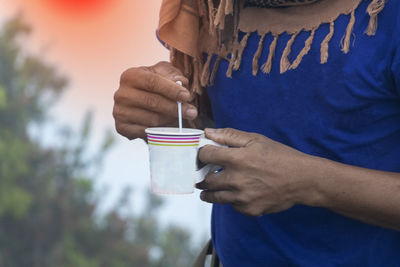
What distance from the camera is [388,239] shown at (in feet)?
4.17

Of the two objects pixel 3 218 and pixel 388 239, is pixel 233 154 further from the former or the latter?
pixel 3 218

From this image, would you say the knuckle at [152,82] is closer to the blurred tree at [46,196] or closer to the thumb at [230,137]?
the thumb at [230,137]

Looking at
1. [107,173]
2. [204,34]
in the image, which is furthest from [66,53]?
[204,34]

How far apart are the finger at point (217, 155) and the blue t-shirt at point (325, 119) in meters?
0.24

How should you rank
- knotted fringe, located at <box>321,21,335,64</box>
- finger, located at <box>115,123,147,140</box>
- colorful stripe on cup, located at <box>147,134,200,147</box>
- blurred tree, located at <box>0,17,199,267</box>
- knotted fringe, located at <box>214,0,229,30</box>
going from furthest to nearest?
blurred tree, located at <box>0,17,199,267</box> < finger, located at <box>115,123,147,140</box> < knotted fringe, located at <box>214,0,229,30</box> < knotted fringe, located at <box>321,21,335,64</box> < colorful stripe on cup, located at <box>147,134,200,147</box>

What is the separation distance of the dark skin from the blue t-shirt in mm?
88

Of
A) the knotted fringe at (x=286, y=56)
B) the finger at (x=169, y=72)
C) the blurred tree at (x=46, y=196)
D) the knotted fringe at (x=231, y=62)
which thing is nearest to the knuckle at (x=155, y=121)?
the finger at (x=169, y=72)

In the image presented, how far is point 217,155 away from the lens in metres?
1.11

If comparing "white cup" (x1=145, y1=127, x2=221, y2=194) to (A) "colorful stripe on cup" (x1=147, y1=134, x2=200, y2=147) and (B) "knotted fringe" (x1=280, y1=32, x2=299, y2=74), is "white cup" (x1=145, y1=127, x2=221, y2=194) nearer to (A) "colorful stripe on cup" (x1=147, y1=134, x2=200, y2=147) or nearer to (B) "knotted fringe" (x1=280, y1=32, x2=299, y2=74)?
(A) "colorful stripe on cup" (x1=147, y1=134, x2=200, y2=147)

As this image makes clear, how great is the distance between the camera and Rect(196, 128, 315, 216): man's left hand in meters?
1.11

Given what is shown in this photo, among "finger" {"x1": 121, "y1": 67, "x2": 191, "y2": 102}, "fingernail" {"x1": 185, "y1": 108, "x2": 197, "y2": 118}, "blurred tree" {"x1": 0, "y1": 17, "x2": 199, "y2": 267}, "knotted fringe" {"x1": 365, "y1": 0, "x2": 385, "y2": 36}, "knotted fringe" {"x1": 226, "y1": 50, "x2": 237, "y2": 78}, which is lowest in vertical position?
"blurred tree" {"x1": 0, "y1": 17, "x2": 199, "y2": 267}

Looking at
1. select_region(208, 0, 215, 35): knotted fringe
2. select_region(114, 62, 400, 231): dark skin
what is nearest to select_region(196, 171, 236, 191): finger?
select_region(114, 62, 400, 231): dark skin

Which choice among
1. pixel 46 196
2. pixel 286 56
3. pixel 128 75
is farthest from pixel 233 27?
pixel 46 196

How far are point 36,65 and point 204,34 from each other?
2.44m
